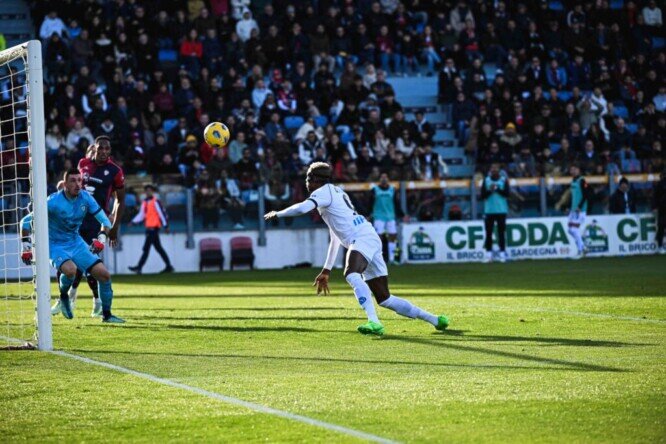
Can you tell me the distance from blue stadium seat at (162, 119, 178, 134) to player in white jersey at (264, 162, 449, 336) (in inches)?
698

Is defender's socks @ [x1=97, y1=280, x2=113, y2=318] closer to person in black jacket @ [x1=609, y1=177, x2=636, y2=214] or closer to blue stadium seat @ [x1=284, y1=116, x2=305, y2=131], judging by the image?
blue stadium seat @ [x1=284, y1=116, x2=305, y2=131]

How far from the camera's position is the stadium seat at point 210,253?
30.0 m

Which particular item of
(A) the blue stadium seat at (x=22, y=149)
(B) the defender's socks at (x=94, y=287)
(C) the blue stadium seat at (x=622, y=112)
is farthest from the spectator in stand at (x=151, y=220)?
(C) the blue stadium seat at (x=622, y=112)

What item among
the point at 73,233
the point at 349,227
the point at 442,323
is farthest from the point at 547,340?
the point at 73,233

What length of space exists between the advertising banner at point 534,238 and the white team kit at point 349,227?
687 inches

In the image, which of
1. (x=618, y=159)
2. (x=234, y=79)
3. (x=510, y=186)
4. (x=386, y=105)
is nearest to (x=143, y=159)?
(x=234, y=79)

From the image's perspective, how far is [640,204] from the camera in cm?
3234

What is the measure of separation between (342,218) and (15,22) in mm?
23524

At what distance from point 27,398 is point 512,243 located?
2349 centimetres

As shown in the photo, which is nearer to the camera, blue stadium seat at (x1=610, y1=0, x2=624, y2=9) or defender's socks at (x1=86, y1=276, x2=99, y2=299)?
defender's socks at (x1=86, y1=276, x2=99, y2=299)

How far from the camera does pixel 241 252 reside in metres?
30.2

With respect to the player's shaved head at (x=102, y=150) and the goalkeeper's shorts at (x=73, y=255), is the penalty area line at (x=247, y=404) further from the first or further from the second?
the player's shaved head at (x=102, y=150)

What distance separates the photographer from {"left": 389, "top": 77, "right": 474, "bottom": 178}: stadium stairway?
34.2 m

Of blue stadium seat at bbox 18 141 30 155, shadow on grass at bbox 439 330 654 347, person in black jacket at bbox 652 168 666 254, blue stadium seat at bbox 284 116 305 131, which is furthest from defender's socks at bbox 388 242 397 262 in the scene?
shadow on grass at bbox 439 330 654 347
